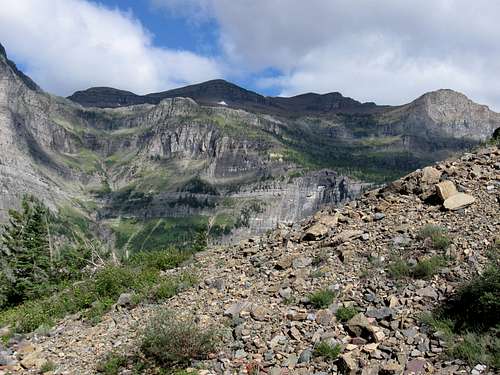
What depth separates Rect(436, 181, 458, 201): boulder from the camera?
51.7 ft

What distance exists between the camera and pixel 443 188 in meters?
16.0

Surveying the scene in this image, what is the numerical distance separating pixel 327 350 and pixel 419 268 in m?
3.70

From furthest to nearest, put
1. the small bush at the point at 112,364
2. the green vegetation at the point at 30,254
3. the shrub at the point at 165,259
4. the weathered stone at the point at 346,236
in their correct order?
1. the green vegetation at the point at 30,254
2. the shrub at the point at 165,259
3. the weathered stone at the point at 346,236
4. the small bush at the point at 112,364

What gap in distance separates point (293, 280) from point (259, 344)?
294cm

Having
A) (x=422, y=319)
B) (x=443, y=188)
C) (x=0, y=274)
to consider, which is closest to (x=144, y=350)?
(x=422, y=319)

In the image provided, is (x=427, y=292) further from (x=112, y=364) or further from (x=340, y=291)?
(x=112, y=364)

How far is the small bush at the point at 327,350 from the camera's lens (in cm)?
1093

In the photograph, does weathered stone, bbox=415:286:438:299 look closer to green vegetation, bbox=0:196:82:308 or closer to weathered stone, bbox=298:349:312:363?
weathered stone, bbox=298:349:312:363

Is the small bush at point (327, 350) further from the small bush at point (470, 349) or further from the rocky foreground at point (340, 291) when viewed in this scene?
the small bush at point (470, 349)

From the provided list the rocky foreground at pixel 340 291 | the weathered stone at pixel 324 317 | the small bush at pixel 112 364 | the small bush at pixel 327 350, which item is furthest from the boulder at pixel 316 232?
the small bush at pixel 112 364

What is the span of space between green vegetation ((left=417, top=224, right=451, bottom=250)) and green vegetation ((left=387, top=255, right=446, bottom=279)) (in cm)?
56

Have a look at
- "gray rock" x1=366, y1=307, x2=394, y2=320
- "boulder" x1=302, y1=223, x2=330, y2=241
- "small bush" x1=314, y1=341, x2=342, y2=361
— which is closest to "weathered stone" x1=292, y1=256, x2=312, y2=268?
"boulder" x1=302, y1=223, x2=330, y2=241

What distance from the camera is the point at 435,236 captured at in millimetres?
13633

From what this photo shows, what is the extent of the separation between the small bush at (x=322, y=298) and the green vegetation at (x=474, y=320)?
2.69m
